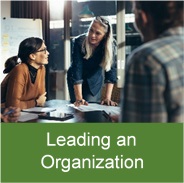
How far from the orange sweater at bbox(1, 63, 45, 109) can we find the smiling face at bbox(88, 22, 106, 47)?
18.0 inches

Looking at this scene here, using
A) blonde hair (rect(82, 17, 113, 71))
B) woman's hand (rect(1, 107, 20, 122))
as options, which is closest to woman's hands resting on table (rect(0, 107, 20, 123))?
woman's hand (rect(1, 107, 20, 122))

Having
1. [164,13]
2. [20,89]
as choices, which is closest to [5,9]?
[20,89]

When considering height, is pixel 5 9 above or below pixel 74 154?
above

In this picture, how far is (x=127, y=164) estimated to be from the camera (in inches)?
39.9

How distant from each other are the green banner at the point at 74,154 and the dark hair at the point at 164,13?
37 centimetres

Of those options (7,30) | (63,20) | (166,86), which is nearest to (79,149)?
(166,86)

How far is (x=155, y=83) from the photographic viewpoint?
2.25ft

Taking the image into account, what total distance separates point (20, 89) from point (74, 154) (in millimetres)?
938

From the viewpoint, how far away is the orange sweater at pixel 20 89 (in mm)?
1827

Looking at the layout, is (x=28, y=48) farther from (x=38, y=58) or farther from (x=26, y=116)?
(x=26, y=116)

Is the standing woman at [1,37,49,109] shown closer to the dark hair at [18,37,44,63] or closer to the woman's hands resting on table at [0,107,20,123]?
the dark hair at [18,37,44,63]

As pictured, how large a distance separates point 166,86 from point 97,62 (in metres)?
1.52

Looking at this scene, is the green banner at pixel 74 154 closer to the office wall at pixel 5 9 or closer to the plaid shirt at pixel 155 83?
the plaid shirt at pixel 155 83

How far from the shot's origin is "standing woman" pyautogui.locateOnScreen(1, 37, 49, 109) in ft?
6.05
